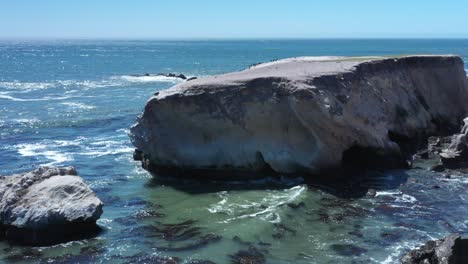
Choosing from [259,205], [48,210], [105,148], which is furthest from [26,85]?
[48,210]

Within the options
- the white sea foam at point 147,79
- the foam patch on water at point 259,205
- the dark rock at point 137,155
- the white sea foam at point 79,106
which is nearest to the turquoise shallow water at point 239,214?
the foam patch on water at point 259,205

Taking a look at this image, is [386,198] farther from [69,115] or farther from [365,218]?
[69,115]

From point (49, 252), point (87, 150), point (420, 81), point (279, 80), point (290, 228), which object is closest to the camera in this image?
point (49, 252)

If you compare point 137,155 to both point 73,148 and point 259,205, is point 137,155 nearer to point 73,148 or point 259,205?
point 73,148

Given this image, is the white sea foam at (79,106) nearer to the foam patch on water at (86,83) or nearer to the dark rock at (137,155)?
the foam patch on water at (86,83)

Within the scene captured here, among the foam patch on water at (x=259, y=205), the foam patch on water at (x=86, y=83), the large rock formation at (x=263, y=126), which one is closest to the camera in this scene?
the foam patch on water at (x=259, y=205)

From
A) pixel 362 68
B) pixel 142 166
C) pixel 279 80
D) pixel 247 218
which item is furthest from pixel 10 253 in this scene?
pixel 362 68

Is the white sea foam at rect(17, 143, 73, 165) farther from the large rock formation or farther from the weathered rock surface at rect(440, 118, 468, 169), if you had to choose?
the weathered rock surface at rect(440, 118, 468, 169)
